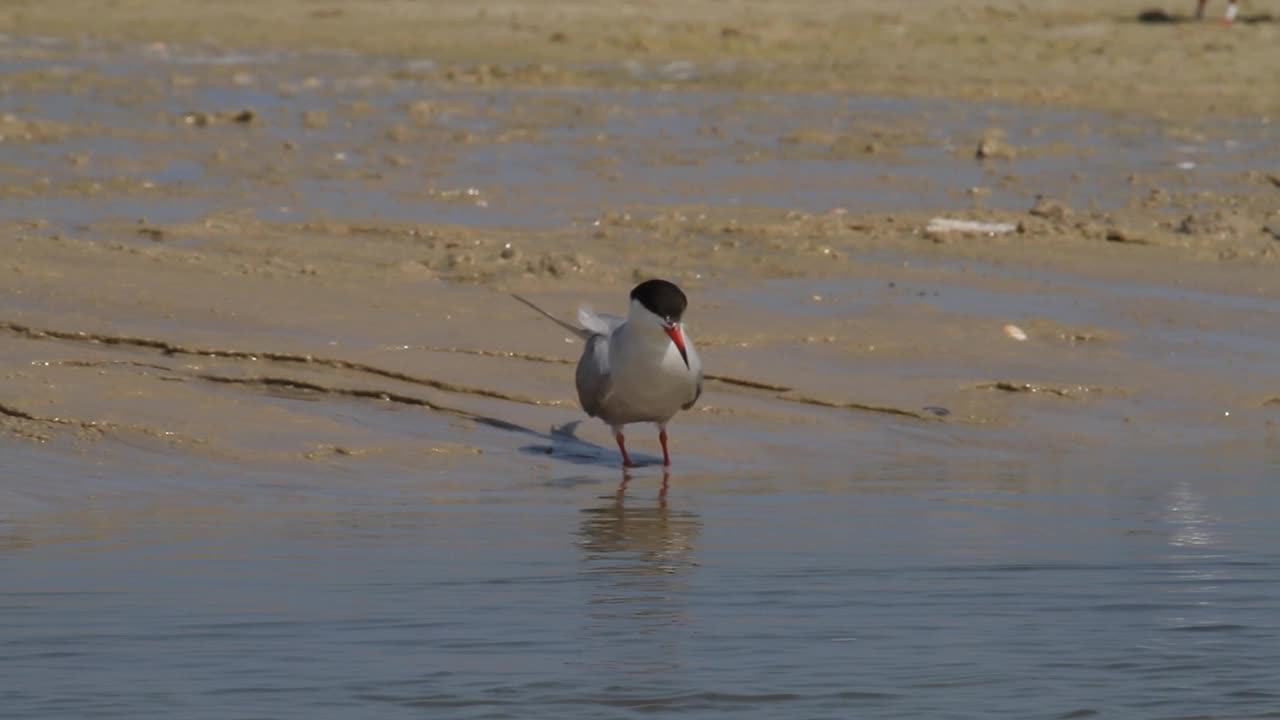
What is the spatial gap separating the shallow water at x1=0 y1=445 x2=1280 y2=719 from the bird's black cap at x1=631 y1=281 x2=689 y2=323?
A: 30.0 inches

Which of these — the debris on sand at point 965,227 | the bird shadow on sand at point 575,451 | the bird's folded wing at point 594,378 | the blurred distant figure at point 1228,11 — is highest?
the blurred distant figure at point 1228,11

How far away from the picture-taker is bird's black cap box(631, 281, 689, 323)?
8.50 m

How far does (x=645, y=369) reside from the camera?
332 inches

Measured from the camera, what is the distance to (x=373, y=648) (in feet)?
19.0

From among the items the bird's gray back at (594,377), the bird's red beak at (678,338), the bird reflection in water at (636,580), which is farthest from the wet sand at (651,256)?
the bird reflection in water at (636,580)

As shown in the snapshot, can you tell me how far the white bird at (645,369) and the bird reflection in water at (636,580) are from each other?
20.2 inches

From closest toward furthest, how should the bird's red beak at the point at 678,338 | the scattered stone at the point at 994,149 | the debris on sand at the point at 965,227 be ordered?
the bird's red beak at the point at 678,338
the debris on sand at the point at 965,227
the scattered stone at the point at 994,149

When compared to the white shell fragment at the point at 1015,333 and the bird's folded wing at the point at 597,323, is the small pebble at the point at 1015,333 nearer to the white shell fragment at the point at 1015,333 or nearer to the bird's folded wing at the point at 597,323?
the white shell fragment at the point at 1015,333

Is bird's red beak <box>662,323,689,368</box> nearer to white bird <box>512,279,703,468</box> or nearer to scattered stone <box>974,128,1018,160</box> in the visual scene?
white bird <box>512,279,703,468</box>

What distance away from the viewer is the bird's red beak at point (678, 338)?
8461 mm

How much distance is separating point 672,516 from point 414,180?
23.7ft

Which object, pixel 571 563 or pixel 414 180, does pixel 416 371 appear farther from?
pixel 414 180

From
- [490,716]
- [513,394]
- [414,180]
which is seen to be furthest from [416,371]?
[414,180]

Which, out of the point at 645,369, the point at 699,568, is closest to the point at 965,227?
the point at 645,369
